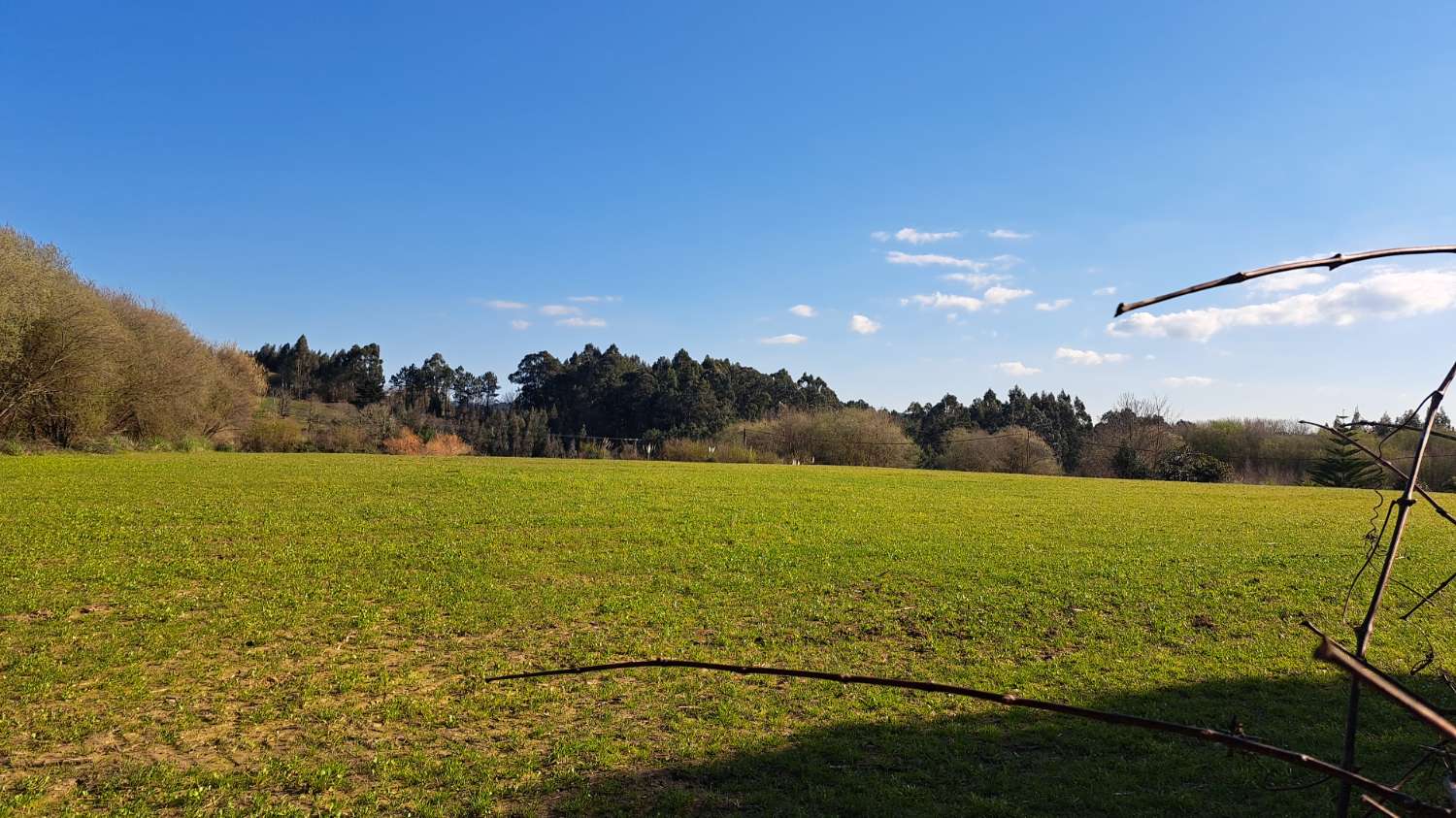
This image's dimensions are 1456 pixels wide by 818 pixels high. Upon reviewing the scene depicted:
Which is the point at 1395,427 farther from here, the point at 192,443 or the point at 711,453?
the point at 711,453

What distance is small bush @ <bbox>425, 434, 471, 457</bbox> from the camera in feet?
191

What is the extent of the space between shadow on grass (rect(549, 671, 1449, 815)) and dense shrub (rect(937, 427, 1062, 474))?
174 feet

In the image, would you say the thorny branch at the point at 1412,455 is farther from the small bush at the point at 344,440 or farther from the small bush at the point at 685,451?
the small bush at the point at 344,440

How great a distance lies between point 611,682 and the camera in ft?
23.8

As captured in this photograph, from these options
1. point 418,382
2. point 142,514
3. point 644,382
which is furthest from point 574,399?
point 142,514

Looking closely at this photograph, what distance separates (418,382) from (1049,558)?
88691 millimetres

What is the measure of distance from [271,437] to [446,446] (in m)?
12.0

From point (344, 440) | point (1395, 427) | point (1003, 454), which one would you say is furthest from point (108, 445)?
point (1003, 454)

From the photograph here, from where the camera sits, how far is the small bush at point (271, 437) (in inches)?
1966

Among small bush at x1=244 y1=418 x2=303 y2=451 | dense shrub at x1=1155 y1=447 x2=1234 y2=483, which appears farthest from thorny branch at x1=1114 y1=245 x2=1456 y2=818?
small bush at x1=244 y1=418 x2=303 y2=451

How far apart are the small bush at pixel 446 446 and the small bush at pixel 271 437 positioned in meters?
8.97

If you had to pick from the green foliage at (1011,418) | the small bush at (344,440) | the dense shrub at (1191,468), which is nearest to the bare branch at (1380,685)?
the dense shrub at (1191,468)

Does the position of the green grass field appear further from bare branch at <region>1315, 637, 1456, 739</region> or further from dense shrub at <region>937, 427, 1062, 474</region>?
dense shrub at <region>937, 427, 1062, 474</region>

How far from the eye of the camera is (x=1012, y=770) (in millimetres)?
5488
